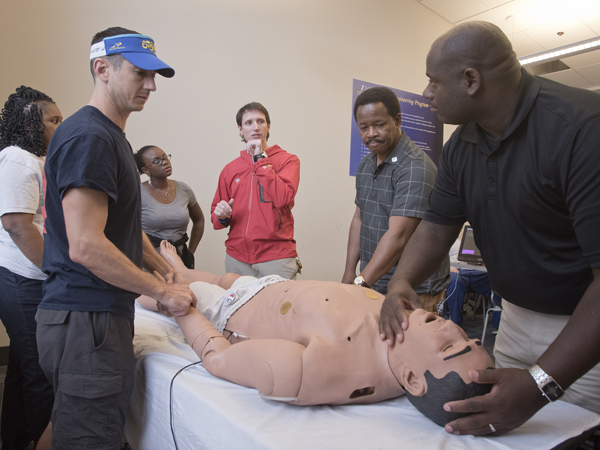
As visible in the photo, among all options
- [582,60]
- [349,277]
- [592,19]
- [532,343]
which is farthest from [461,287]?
[582,60]

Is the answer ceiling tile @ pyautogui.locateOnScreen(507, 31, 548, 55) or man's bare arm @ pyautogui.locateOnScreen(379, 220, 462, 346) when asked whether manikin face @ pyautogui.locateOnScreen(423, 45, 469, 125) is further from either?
ceiling tile @ pyautogui.locateOnScreen(507, 31, 548, 55)

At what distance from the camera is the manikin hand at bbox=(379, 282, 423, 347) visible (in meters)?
Answer: 1.25

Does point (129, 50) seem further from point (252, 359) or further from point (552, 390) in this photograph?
point (552, 390)

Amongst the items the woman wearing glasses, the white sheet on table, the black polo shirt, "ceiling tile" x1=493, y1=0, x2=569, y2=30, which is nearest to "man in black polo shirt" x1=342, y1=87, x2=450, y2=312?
the black polo shirt

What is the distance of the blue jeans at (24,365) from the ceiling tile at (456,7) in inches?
225

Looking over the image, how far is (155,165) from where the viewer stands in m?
2.91

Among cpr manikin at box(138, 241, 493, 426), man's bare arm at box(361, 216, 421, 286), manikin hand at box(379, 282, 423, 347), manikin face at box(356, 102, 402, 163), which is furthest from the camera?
manikin face at box(356, 102, 402, 163)

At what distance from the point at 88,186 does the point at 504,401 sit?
1.24 m

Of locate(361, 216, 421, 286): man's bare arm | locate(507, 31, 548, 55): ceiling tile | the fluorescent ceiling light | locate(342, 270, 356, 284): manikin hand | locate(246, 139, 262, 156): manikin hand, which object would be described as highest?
locate(507, 31, 548, 55): ceiling tile

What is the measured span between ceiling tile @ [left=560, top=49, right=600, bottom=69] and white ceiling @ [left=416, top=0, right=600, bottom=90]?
2 cm

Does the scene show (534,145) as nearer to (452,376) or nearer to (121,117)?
(452,376)

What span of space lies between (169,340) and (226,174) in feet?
4.41

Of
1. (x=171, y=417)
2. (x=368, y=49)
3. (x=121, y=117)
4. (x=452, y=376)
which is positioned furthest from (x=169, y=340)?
(x=368, y=49)

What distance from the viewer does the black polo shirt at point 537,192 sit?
958mm
